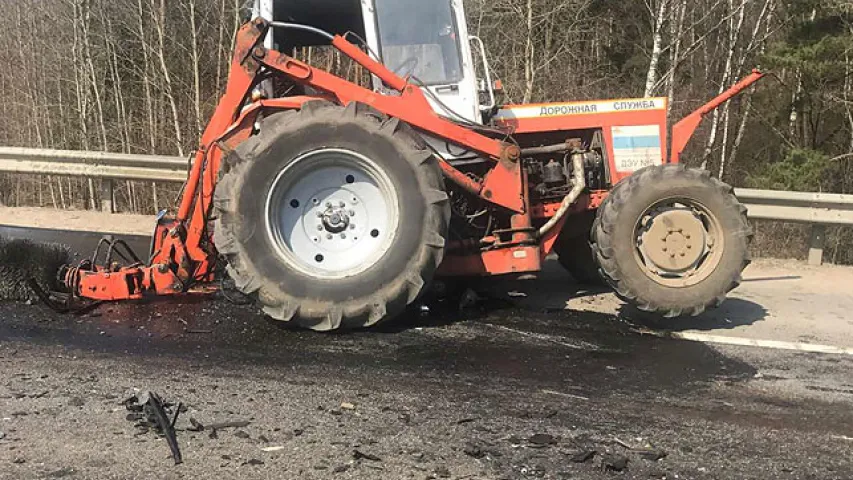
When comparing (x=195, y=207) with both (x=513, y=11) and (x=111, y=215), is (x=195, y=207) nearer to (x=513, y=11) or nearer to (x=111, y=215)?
(x=111, y=215)

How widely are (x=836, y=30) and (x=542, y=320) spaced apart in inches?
870

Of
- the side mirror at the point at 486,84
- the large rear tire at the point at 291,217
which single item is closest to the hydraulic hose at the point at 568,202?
the side mirror at the point at 486,84

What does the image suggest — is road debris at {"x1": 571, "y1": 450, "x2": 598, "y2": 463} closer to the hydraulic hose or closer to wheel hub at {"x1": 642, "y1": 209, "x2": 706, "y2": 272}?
wheel hub at {"x1": 642, "y1": 209, "x2": 706, "y2": 272}

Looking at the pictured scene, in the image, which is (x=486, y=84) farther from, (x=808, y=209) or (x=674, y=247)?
(x=808, y=209)

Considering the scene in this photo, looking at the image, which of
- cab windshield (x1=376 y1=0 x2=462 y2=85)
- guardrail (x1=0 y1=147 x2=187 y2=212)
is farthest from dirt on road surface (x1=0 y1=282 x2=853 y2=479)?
guardrail (x1=0 y1=147 x2=187 y2=212)

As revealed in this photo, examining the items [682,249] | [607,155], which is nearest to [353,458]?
[682,249]

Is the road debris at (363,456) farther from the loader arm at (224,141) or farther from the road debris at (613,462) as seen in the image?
the loader arm at (224,141)

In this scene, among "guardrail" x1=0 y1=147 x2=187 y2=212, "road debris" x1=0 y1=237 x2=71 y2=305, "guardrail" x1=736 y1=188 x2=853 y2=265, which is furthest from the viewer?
"guardrail" x1=0 y1=147 x2=187 y2=212

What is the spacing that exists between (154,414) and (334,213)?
2045 millimetres

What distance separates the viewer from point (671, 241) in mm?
5168

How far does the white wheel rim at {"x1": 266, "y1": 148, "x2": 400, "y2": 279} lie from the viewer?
485 centimetres

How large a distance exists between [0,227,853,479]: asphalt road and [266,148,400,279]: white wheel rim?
1.77 ft

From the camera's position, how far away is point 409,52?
18.2ft

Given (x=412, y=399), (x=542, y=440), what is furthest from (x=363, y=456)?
(x=542, y=440)
